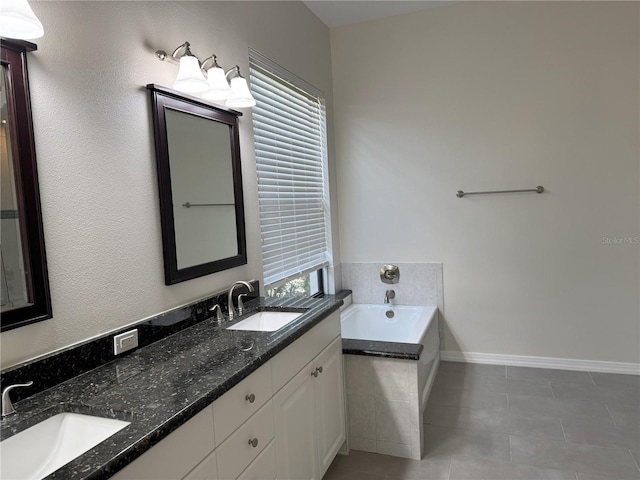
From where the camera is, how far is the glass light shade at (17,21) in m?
1.12

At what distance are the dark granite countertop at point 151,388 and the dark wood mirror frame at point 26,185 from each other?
0.80ft

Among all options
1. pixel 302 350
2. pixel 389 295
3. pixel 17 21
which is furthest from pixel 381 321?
pixel 17 21

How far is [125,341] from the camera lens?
5.30 ft

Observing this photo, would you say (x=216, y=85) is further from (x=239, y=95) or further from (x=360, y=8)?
(x=360, y=8)

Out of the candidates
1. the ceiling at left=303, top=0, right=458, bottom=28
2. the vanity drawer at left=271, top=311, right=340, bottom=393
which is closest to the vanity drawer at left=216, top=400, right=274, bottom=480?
the vanity drawer at left=271, top=311, right=340, bottom=393

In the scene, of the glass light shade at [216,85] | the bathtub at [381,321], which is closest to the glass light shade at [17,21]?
the glass light shade at [216,85]

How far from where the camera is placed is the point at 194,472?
48.0 inches

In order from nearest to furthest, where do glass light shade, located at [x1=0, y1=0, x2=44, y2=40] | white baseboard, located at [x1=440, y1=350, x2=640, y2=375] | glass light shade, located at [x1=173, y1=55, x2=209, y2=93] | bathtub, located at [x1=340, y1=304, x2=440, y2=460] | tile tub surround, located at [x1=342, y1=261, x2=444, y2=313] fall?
glass light shade, located at [x1=0, y1=0, x2=44, y2=40]
glass light shade, located at [x1=173, y1=55, x2=209, y2=93]
bathtub, located at [x1=340, y1=304, x2=440, y2=460]
white baseboard, located at [x1=440, y1=350, x2=640, y2=375]
tile tub surround, located at [x1=342, y1=261, x2=444, y2=313]

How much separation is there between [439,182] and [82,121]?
2767mm

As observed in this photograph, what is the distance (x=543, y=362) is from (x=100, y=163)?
3.37m

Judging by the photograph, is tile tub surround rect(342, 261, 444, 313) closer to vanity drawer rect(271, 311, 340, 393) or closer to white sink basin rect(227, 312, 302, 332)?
vanity drawer rect(271, 311, 340, 393)

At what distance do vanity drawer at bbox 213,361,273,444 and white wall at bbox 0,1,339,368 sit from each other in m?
0.54

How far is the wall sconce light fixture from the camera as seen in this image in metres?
1.82

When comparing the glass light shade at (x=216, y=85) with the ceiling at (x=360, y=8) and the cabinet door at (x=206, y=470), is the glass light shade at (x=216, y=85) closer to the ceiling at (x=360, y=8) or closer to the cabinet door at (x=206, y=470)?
the cabinet door at (x=206, y=470)
